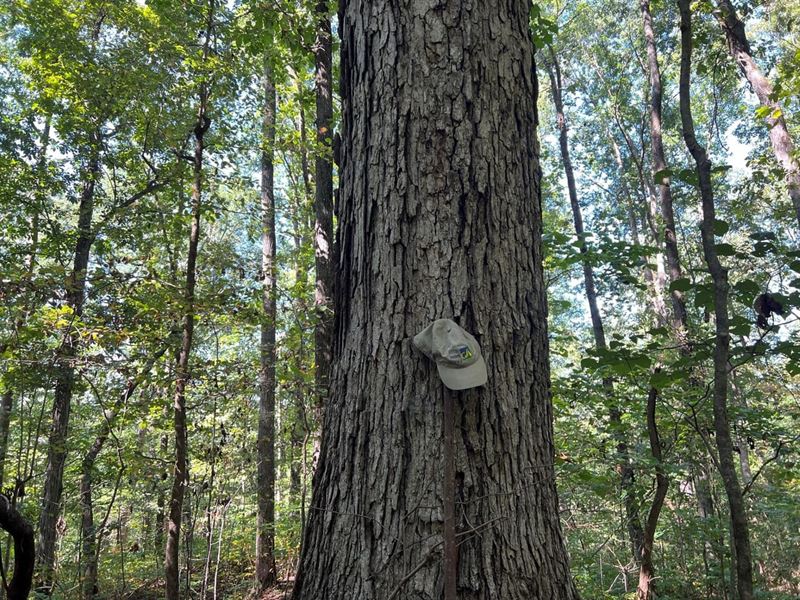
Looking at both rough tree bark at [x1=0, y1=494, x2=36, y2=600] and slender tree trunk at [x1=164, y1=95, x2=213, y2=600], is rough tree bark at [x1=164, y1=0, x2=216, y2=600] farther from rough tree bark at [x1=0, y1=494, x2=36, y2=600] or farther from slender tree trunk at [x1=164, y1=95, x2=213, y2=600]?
rough tree bark at [x1=0, y1=494, x2=36, y2=600]

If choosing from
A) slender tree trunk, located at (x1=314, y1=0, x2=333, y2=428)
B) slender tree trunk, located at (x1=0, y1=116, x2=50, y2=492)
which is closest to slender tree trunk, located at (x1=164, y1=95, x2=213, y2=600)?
slender tree trunk, located at (x1=0, y1=116, x2=50, y2=492)

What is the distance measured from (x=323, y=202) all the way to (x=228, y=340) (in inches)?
174

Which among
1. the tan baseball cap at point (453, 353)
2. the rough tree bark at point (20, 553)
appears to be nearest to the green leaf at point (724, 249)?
the tan baseball cap at point (453, 353)

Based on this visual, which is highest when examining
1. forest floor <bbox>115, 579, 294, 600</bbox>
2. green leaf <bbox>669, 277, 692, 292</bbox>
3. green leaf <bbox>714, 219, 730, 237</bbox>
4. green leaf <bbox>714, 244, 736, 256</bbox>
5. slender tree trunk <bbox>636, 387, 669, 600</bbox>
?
green leaf <bbox>714, 219, 730, 237</bbox>

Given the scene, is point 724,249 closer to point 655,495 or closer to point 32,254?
point 655,495

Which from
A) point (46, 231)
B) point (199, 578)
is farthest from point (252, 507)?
point (46, 231)

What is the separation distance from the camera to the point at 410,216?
1.46 metres

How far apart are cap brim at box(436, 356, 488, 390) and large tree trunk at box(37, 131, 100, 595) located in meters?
3.74

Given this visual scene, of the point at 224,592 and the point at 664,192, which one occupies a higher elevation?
the point at 664,192

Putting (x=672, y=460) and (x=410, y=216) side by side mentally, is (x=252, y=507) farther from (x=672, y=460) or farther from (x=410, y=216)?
(x=410, y=216)

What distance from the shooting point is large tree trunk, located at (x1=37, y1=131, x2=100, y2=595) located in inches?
176

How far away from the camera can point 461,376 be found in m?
1.31

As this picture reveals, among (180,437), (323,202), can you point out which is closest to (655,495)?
(180,437)

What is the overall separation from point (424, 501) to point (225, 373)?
3.83 m
